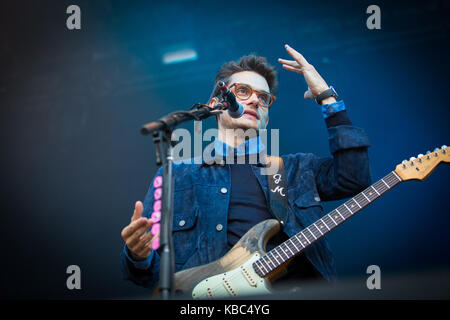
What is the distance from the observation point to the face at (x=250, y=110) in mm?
2455

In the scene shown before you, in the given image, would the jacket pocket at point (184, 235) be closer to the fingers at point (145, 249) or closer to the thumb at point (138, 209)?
the fingers at point (145, 249)

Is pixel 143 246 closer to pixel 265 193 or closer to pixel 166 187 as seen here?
pixel 166 187

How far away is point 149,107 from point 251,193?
217 cm

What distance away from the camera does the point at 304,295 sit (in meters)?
0.93

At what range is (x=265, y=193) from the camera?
215cm

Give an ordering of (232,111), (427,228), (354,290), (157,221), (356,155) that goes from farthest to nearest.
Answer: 1. (427,228)
2. (356,155)
3. (232,111)
4. (157,221)
5. (354,290)

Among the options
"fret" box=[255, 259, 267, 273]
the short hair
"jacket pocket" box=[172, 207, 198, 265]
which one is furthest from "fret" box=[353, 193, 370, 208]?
the short hair

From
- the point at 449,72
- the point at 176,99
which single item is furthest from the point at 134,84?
the point at 449,72

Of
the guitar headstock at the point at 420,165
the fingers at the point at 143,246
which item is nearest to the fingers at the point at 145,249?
the fingers at the point at 143,246

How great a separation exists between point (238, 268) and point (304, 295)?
0.85 m

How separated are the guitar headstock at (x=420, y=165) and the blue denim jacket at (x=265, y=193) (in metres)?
0.17

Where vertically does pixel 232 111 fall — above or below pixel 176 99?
below

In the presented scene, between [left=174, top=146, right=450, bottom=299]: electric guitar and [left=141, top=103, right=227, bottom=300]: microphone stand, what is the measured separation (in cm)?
53
